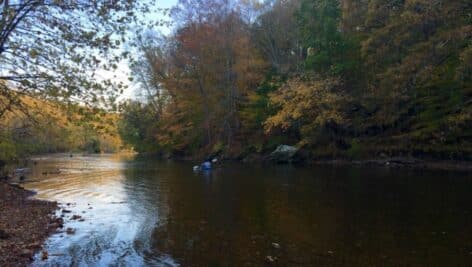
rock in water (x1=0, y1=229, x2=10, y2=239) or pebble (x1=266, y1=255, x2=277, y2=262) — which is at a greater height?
rock in water (x1=0, y1=229, x2=10, y2=239)

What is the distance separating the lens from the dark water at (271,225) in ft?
29.8

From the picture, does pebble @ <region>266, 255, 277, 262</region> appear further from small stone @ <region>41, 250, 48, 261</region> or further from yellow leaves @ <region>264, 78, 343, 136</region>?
yellow leaves @ <region>264, 78, 343, 136</region>

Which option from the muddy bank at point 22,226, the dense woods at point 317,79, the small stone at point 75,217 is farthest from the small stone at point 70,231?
the dense woods at point 317,79

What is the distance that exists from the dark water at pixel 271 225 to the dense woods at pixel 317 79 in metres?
10.8

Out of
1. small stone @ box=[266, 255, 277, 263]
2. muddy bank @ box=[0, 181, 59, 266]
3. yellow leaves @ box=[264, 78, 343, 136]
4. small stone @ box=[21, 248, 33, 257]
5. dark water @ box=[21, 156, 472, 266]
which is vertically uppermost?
yellow leaves @ box=[264, 78, 343, 136]

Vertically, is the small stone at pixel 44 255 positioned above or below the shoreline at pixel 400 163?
below

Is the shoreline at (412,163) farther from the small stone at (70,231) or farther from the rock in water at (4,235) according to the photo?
the rock in water at (4,235)

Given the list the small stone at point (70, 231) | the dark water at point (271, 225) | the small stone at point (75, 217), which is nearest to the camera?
the dark water at point (271, 225)

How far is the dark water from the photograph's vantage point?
908cm

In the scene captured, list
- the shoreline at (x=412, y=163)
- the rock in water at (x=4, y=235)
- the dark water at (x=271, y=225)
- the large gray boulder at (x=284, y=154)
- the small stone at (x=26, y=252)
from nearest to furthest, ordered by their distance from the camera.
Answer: the small stone at (x=26, y=252), the dark water at (x=271, y=225), the rock in water at (x=4, y=235), the shoreline at (x=412, y=163), the large gray boulder at (x=284, y=154)

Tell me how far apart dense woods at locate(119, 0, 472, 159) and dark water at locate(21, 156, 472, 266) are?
10.8 m

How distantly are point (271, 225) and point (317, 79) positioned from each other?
27.4 metres

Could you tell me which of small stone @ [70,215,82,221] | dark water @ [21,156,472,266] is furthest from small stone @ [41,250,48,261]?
small stone @ [70,215,82,221]

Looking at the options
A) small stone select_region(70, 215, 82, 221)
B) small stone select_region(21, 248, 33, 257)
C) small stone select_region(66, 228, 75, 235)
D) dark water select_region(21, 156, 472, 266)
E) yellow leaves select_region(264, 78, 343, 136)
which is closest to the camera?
small stone select_region(21, 248, 33, 257)
